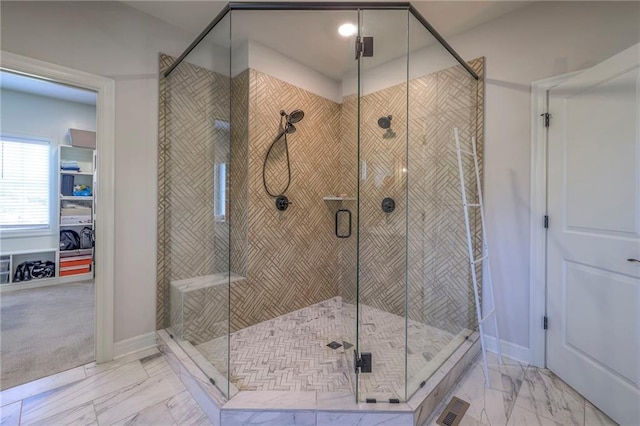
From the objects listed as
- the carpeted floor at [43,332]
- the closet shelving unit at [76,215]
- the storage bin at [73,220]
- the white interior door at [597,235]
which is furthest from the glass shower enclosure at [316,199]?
the storage bin at [73,220]

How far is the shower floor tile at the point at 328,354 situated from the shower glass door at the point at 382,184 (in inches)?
0.4

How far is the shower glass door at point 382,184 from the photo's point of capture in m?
1.68

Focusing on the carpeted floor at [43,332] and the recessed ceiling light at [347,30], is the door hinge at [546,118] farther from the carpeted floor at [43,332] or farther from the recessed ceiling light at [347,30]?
the carpeted floor at [43,332]

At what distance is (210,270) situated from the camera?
2.17m

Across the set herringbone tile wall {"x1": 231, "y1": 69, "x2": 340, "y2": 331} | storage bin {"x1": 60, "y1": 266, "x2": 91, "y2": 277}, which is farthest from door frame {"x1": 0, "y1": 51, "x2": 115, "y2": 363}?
storage bin {"x1": 60, "y1": 266, "x2": 91, "y2": 277}

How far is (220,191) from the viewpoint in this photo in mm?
2123

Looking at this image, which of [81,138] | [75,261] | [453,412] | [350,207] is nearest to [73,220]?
[75,261]

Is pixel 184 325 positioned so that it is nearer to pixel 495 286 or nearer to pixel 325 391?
pixel 325 391

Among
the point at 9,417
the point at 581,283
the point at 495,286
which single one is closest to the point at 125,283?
the point at 9,417

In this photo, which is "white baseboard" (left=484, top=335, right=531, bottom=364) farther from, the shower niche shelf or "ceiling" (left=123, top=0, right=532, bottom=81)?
"ceiling" (left=123, top=0, right=532, bottom=81)

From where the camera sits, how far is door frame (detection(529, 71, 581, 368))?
6.15 ft

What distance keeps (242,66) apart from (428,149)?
1.72 meters

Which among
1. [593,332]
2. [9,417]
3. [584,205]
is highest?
[584,205]

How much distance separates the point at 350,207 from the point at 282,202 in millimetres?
699
